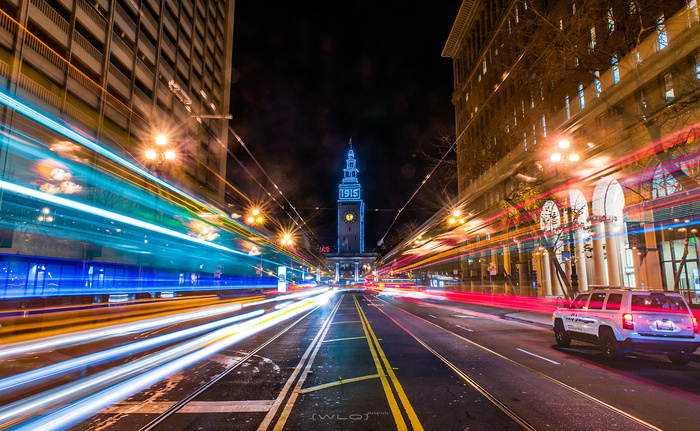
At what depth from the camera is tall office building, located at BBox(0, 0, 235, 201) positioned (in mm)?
24453

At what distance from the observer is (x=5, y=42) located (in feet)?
74.3

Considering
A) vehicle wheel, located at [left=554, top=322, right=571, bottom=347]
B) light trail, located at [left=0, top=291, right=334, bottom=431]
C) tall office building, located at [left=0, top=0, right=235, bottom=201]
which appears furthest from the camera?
tall office building, located at [left=0, top=0, right=235, bottom=201]

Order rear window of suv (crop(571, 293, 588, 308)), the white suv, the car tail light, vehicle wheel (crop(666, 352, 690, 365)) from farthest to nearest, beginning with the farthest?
rear window of suv (crop(571, 293, 588, 308))
vehicle wheel (crop(666, 352, 690, 365))
the car tail light
the white suv

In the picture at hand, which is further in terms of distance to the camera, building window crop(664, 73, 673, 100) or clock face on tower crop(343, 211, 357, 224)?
clock face on tower crop(343, 211, 357, 224)

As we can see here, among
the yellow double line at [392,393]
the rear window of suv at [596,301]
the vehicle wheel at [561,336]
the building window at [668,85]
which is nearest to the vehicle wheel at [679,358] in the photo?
the rear window of suv at [596,301]

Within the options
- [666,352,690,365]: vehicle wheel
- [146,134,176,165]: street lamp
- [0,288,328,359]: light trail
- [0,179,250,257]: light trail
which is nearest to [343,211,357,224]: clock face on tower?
[0,179,250,257]: light trail

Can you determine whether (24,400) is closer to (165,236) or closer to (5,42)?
(165,236)

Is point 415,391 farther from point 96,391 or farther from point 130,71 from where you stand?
point 130,71

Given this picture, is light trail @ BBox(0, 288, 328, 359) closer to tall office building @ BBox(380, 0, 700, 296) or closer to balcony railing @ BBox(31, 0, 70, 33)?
tall office building @ BBox(380, 0, 700, 296)

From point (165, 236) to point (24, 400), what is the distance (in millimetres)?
15647

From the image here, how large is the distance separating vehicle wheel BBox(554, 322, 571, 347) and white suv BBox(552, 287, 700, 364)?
141cm

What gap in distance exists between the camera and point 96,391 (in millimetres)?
7000

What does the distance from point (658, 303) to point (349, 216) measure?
170m

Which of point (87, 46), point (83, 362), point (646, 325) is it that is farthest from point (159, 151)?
point (87, 46)
